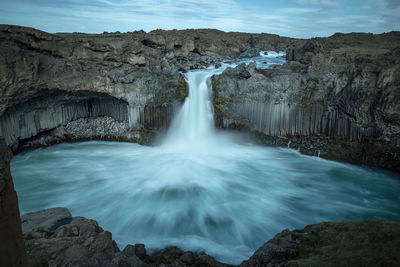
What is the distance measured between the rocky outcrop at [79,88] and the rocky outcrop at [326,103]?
10.8 ft

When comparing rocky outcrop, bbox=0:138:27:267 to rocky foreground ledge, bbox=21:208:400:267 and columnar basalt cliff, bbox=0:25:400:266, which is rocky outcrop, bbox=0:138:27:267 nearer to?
rocky foreground ledge, bbox=21:208:400:267

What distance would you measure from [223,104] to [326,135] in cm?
524

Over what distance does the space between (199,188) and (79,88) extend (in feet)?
26.3

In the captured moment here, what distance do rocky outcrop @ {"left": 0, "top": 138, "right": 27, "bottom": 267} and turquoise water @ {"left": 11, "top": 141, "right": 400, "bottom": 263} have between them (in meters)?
4.08

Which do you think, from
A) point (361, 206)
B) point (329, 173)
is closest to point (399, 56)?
point (329, 173)

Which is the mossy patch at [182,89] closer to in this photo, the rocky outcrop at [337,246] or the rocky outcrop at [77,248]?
the rocky outcrop at [77,248]

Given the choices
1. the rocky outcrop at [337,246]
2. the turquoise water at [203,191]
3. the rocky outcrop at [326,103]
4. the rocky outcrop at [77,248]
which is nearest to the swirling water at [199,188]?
the turquoise water at [203,191]

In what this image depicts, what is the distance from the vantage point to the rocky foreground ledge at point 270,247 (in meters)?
3.25

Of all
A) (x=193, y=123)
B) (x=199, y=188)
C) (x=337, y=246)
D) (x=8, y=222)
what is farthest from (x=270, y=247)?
(x=193, y=123)

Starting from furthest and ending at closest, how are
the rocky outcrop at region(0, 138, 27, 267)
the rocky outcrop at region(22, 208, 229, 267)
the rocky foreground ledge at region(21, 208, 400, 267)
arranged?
the rocky outcrop at region(22, 208, 229, 267), the rocky foreground ledge at region(21, 208, 400, 267), the rocky outcrop at region(0, 138, 27, 267)

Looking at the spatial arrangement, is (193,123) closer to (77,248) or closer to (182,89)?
(182,89)

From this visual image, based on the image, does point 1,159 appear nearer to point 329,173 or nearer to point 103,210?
point 103,210

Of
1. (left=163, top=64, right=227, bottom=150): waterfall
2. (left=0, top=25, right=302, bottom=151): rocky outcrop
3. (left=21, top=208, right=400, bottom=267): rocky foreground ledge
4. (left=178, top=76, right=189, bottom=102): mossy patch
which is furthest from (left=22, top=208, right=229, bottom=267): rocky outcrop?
(left=178, top=76, right=189, bottom=102): mossy patch

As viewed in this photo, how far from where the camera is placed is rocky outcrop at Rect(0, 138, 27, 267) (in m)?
2.31
